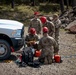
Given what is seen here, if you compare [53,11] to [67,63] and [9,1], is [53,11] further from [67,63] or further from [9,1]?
[67,63]

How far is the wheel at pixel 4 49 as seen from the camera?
32.2 ft

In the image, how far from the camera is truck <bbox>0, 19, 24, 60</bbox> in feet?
31.9

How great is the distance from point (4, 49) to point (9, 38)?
0.44m

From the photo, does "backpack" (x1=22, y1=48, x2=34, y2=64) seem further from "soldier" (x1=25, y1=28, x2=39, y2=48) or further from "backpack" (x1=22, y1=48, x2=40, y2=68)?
"soldier" (x1=25, y1=28, x2=39, y2=48)

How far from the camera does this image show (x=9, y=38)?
9.85m

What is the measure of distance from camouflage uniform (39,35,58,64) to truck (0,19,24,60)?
84cm

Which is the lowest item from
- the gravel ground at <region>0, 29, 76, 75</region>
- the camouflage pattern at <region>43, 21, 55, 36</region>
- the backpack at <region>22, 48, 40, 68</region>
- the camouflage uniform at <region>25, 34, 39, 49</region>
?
the gravel ground at <region>0, 29, 76, 75</region>

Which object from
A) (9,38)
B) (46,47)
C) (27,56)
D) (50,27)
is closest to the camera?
(27,56)

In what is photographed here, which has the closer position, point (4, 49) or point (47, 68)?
point (47, 68)

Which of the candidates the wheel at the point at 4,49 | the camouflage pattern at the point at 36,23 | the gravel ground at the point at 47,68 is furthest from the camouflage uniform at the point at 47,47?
the camouflage pattern at the point at 36,23

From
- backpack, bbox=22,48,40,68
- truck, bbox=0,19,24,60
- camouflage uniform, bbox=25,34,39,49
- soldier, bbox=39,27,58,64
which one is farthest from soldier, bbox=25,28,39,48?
backpack, bbox=22,48,40,68

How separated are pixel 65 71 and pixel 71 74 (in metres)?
0.32

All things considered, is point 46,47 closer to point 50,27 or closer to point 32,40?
point 32,40

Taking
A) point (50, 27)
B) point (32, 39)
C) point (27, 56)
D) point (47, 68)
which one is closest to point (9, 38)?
point (27, 56)
